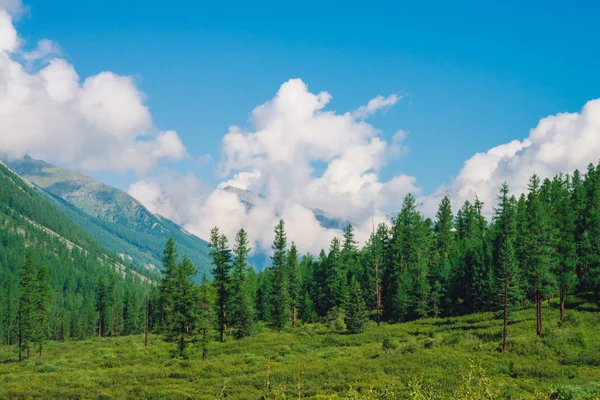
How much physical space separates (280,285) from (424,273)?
23835 mm

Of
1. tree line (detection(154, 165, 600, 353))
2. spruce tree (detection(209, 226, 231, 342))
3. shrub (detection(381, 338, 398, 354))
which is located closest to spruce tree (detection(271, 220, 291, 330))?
tree line (detection(154, 165, 600, 353))

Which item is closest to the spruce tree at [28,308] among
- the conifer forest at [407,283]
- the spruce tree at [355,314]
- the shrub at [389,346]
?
the conifer forest at [407,283]

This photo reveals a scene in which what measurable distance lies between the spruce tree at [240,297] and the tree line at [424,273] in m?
0.15

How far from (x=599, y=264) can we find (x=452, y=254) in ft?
88.3

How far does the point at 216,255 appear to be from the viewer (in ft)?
191

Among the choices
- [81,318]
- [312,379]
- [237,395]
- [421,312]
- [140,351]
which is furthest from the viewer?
[81,318]

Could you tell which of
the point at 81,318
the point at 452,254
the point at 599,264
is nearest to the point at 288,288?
the point at 452,254

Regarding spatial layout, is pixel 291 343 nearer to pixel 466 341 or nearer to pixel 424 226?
pixel 466 341

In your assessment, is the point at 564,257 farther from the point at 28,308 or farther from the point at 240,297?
the point at 28,308

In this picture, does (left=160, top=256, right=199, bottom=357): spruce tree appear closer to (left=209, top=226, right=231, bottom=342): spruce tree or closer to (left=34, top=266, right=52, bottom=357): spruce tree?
(left=209, top=226, right=231, bottom=342): spruce tree

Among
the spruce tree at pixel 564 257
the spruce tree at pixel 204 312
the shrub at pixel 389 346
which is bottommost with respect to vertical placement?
the shrub at pixel 389 346

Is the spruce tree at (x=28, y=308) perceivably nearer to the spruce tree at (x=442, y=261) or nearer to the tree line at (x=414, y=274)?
the tree line at (x=414, y=274)

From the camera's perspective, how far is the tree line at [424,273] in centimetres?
4625

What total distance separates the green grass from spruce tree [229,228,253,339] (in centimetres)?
501
